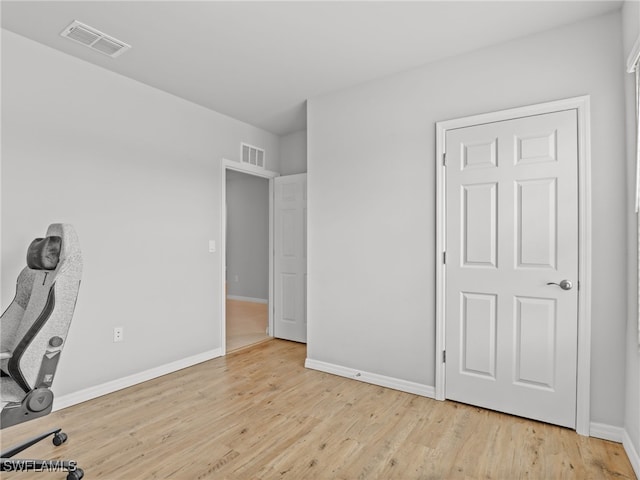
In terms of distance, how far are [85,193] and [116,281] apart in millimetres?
734

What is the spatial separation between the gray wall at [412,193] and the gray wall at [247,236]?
3.45 metres

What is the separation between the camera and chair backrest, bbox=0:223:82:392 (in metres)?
1.67

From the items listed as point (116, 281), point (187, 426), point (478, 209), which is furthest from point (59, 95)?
point (478, 209)

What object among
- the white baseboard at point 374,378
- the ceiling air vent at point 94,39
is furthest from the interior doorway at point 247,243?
the ceiling air vent at point 94,39

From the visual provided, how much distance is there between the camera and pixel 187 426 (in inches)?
94.9

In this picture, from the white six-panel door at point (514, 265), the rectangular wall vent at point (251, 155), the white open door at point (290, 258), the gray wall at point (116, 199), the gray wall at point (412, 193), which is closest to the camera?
the gray wall at point (412, 193)

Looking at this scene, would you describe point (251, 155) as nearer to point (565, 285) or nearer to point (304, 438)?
point (304, 438)

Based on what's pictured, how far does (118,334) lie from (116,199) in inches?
43.6

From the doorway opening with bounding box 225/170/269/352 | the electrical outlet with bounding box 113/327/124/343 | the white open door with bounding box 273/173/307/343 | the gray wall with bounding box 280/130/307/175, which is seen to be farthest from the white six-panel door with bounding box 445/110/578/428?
the doorway opening with bounding box 225/170/269/352

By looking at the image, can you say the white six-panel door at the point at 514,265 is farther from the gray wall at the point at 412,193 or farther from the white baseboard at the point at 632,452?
the white baseboard at the point at 632,452

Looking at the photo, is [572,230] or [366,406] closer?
[572,230]

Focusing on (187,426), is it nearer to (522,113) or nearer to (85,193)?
(85,193)

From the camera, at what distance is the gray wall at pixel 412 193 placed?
7.37ft

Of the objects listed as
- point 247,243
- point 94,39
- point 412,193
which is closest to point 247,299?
point 247,243
